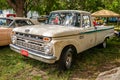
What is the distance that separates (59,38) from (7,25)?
4.08 meters

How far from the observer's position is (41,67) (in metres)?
6.77

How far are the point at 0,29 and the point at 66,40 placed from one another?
3.48 metres

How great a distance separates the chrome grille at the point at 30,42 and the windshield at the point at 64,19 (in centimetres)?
145

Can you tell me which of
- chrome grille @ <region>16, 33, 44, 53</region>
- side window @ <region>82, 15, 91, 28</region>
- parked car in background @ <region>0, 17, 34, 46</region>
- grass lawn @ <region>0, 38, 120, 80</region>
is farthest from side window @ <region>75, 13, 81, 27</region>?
parked car in background @ <region>0, 17, 34, 46</region>

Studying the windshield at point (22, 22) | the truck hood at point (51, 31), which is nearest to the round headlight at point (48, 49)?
the truck hood at point (51, 31)

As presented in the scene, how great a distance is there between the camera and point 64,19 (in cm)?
731

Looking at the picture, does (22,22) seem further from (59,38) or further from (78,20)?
(59,38)

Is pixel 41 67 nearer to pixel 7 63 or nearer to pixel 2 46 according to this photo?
pixel 7 63

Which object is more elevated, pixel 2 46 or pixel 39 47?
pixel 39 47

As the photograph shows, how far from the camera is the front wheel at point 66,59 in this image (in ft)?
20.0

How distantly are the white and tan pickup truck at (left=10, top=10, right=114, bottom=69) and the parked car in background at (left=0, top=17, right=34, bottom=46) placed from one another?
158cm

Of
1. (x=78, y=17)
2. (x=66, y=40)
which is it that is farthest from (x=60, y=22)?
(x=66, y=40)

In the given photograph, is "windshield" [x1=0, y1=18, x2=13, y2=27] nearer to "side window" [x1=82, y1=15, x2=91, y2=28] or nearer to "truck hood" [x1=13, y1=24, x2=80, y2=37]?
"truck hood" [x1=13, y1=24, x2=80, y2=37]

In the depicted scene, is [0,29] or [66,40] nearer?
[66,40]
